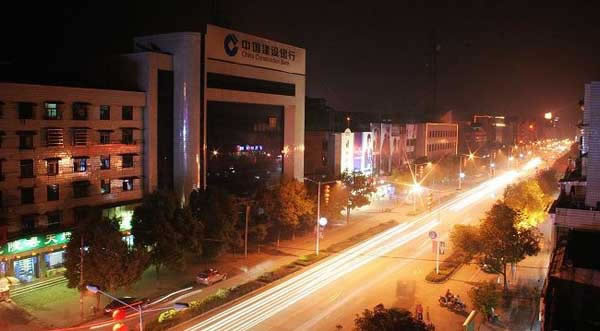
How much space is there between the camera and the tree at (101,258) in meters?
30.9

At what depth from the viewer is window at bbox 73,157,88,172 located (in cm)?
3928

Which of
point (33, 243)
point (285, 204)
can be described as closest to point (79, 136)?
point (33, 243)

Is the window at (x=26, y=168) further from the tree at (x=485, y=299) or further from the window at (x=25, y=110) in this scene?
the tree at (x=485, y=299)

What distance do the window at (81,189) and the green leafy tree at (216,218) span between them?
300 inches

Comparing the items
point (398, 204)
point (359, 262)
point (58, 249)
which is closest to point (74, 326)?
point (58, 249)

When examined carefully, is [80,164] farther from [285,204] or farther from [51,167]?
[285,204]

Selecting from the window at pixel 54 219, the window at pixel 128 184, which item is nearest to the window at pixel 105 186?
the window at pixel 128 184

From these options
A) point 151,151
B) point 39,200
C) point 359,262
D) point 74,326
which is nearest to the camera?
point 74,326

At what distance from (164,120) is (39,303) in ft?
60.3

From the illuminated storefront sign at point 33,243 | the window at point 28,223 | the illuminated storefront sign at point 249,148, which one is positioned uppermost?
the illuminated storefront sign at point 249,148

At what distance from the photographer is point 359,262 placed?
4134 cm

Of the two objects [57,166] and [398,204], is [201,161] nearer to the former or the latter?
[57,166]

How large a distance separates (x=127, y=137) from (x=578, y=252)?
32.4 meters

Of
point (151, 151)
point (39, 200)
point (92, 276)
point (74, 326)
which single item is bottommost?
point (74, 326)
